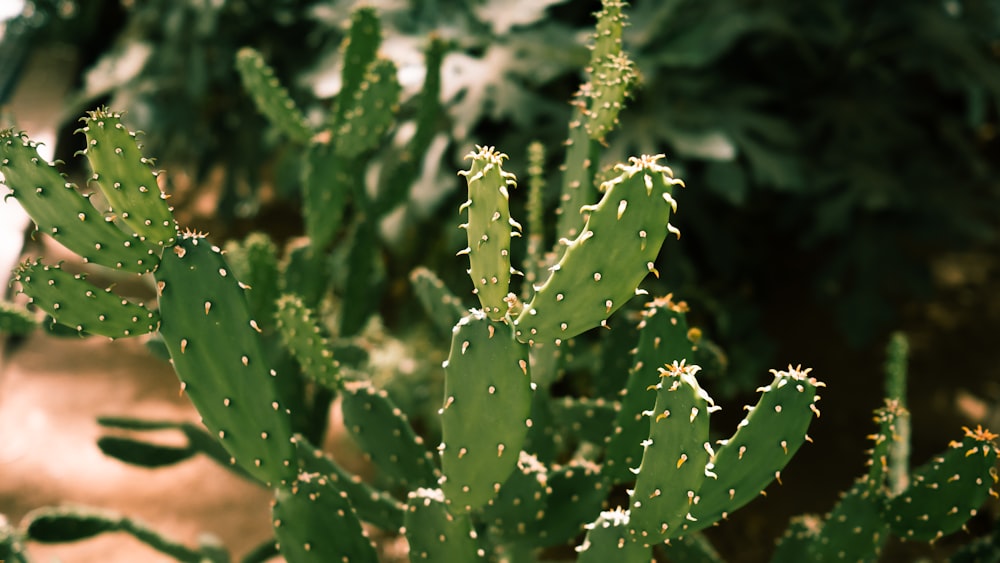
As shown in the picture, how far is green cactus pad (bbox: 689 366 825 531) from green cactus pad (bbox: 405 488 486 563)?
306 mm

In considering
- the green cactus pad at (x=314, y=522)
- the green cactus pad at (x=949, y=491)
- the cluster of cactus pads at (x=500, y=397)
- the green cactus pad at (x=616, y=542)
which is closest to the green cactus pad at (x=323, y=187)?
the cluster of cactus pads at (x=500, y=397)

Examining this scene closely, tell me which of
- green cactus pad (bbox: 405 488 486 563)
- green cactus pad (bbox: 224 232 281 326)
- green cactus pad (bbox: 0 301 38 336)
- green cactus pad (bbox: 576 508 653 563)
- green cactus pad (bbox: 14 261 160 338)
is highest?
green cactus pad (bbox: 224 232 281 326)

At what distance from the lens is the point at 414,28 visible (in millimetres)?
2418

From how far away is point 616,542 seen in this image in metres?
1.07

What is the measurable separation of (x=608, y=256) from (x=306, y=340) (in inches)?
24.0

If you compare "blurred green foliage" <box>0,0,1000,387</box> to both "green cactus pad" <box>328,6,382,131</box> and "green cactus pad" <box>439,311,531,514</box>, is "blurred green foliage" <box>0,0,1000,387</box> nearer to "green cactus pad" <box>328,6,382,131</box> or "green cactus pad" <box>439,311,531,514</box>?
"green cactus pad" <box>328,6,382,131</box>

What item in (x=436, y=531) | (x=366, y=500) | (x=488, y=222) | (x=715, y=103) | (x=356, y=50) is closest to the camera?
(x=488, y=222)

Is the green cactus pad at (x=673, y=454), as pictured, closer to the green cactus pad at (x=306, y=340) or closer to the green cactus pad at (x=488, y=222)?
the green cactus pad at (x=488, y=222)

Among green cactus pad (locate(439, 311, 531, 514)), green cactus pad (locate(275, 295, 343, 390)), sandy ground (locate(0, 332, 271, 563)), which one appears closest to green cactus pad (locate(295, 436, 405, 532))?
green cactus pad (locate(275, 295, 343, 390))

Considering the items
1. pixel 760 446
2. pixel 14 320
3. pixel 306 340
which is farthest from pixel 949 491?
pixel 14 320

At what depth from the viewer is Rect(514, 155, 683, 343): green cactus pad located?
883 millimetres

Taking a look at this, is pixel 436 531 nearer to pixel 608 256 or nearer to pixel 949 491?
pixel 608 256

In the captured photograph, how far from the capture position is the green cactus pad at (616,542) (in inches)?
41.9

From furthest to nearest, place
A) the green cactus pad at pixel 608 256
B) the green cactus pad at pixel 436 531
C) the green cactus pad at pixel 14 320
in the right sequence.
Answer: the green cactus pad at pixel 14 320 < the green cactus pad at pixel 436 531 < the green cactus pad at pixel 608 256
